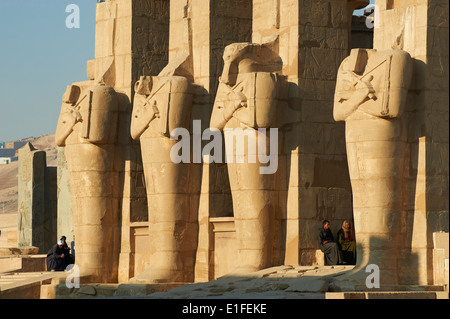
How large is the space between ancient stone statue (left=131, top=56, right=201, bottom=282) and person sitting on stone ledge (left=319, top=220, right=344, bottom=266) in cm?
394

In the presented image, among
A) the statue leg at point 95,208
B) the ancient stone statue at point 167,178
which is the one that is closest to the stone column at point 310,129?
the ancient stone statue at point 167,178

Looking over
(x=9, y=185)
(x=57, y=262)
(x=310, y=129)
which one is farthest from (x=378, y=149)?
(x=9, y=185)

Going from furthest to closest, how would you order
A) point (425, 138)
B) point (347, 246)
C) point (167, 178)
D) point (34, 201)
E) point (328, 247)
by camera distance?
point (34, 201), point (167, 178), point (347, 246), point (328, 247), point (425, 138)

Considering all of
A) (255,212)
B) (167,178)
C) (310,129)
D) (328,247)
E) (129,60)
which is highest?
(129,60)

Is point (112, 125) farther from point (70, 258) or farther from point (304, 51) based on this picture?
point (304, 51)

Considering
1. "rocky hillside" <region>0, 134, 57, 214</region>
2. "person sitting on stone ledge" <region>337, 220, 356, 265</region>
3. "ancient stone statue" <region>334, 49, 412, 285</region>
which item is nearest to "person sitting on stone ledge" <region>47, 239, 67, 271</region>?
"person sitting on stone ledge" <region>337, 220, 356, 265</region>

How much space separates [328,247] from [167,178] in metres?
4.58

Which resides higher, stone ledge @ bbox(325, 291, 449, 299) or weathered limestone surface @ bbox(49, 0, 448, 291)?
weathered limestone surface @ bbox(49, 0, 448, 291)

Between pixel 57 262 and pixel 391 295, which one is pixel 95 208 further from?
pixel 391 295

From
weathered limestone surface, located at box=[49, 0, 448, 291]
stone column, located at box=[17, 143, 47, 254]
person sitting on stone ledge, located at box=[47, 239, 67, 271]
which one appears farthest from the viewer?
stone column, located at box=[17, 143, 47, 254]

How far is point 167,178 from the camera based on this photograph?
96.9 ft

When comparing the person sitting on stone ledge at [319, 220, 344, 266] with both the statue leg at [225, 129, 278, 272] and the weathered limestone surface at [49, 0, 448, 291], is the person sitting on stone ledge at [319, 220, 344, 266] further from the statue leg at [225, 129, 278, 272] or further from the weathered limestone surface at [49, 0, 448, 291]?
the statue leg at [225, 129, 278, 272]

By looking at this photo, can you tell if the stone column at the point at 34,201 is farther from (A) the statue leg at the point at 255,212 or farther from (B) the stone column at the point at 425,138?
(B) the stone column at the point at 425,138

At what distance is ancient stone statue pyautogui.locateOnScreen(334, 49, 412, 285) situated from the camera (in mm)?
24328
